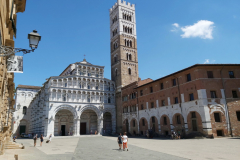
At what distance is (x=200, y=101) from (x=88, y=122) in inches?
1119

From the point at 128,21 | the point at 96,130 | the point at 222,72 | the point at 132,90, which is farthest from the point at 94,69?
the point at 222,72

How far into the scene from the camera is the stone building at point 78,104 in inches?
1579

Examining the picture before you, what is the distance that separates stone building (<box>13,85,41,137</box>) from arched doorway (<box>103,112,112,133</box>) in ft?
90.4

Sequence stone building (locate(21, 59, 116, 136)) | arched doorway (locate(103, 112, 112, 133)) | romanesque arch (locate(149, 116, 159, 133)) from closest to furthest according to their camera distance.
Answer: romanesque arch (locate(149, 116, 159, 133)) < stone building (locate(21, 59, 116, 136)) < arched doorway (locate(103, 112, 112, 133))

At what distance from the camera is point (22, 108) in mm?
59469

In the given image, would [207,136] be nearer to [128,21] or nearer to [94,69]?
[94,69]

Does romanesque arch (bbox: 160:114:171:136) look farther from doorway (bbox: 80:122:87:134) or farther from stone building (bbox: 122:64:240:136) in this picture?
doorway (bbox: 80:122:87:134)

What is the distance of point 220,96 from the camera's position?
85.6 feet

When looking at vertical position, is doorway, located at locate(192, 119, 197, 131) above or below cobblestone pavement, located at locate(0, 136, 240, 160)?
above

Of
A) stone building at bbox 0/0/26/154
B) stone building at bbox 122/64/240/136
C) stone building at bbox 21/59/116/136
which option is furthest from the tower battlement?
stone building at bbox 0/0/26/154

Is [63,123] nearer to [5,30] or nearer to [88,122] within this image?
[88,122]

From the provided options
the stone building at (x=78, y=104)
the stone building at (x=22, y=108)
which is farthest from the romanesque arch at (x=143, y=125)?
the stone building at (x=22, y=108)

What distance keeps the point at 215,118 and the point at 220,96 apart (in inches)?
126

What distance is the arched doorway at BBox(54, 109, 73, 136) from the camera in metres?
42.8
